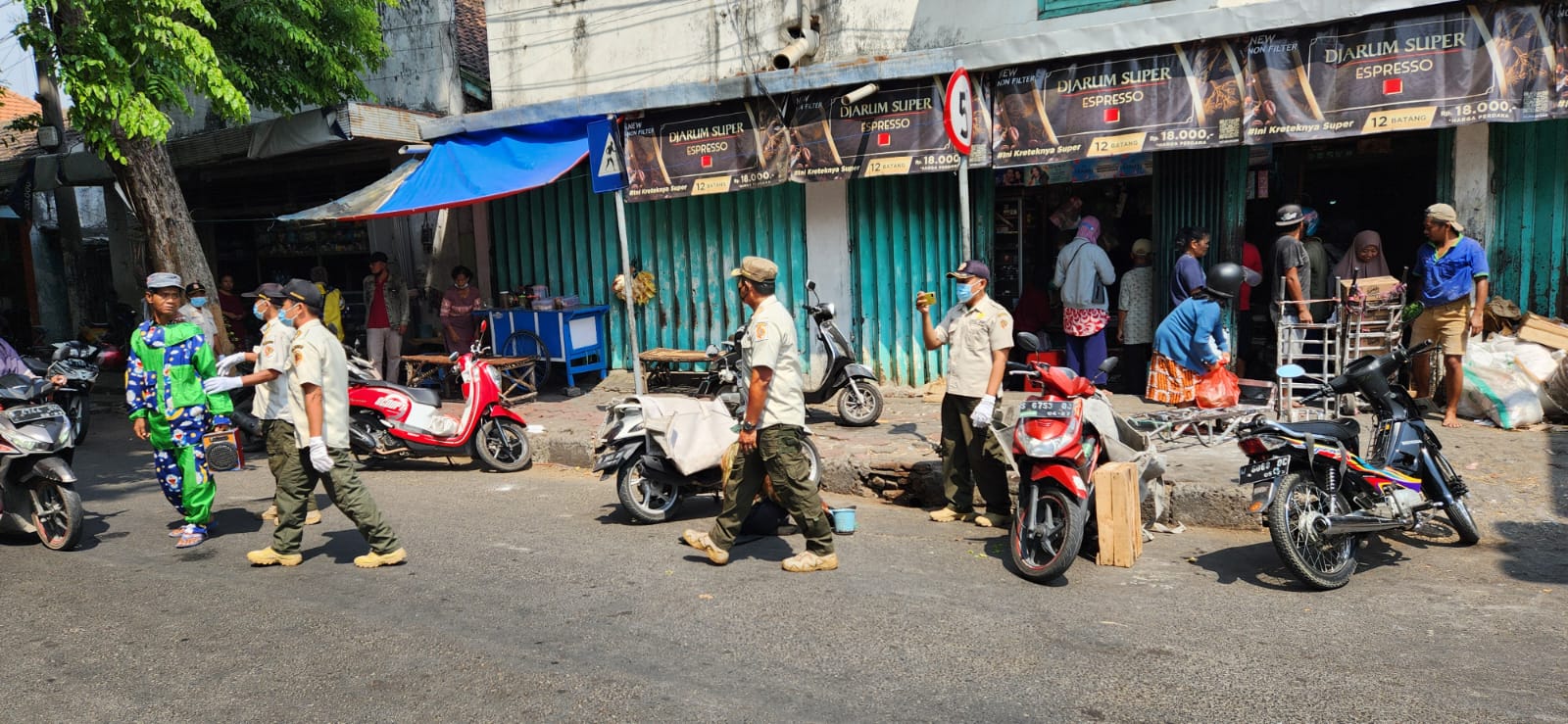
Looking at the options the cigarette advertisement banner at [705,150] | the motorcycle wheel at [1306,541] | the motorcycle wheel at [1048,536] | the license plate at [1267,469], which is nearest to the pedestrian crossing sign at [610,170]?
the cigarette advertisement banner at [705,150]

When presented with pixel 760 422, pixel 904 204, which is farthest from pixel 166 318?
pixel 904 204

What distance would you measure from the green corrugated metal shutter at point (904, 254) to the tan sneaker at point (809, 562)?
5416 mm

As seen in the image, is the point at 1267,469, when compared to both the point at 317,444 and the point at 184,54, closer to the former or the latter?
the point at 317,444

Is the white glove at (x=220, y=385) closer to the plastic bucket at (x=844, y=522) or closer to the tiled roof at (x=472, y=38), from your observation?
the plastic bucket at (x=844, y=522)

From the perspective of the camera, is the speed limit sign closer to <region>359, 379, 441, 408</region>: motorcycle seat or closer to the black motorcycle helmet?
the black motorcycle helmet

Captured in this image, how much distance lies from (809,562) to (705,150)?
22.0ft

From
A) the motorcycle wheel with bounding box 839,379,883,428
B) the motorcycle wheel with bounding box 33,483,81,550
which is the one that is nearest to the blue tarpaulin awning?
the motorcycle wheel with bounding box 839,379,883,428

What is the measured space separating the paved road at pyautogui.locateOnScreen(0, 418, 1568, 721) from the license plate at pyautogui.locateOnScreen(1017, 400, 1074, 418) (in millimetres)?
862

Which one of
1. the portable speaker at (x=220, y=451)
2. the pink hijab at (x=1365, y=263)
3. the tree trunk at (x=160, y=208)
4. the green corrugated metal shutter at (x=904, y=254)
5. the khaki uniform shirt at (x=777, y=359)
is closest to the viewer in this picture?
the khaki uniform shirt at (x=777, y=359)

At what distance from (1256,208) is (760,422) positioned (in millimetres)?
7068

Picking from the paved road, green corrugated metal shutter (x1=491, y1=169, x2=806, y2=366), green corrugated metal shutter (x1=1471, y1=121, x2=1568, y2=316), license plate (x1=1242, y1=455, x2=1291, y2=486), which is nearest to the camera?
the paved road

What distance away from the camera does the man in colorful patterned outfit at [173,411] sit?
653cm

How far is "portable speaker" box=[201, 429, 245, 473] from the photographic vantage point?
21.9ft

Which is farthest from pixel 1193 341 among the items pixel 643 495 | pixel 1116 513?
pixel 643 495
